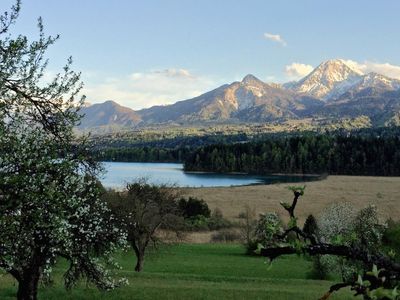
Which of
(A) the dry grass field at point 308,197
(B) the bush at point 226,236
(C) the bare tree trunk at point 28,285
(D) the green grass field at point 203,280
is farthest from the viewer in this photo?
(A) the dry grass field at point 308,197

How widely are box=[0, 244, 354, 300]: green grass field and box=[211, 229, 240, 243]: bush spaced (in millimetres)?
6423

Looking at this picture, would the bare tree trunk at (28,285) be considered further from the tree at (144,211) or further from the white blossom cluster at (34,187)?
the tree at (144,211)

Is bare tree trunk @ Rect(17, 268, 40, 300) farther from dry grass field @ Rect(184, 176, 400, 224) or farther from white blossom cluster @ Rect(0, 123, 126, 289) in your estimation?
dry grass field @ Rect(184, 176, 400, 224)

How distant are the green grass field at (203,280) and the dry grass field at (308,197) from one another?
27.6m

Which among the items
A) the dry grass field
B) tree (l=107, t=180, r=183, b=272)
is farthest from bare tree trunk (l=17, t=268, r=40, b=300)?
the dry grass field

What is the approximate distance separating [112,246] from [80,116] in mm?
7443

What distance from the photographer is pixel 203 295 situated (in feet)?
84.1

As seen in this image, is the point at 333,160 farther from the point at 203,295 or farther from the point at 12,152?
the point at 12,152

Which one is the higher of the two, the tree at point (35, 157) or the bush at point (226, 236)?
the tree at point (35, 157)

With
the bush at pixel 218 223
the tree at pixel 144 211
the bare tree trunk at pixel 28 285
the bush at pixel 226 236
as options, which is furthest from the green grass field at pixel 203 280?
the bush at pixel 218 223

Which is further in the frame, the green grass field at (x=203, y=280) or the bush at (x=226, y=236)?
the bush at (x=226, y=236)

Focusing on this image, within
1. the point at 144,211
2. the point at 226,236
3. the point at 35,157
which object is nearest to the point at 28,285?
the point at 35,157

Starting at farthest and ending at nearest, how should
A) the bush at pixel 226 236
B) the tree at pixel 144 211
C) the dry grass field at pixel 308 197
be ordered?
the dry grass field at pixel 308 197 → the bush at pixel 226 236 → the tree at pixel 144 211

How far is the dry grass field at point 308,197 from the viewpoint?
91.4 meters
